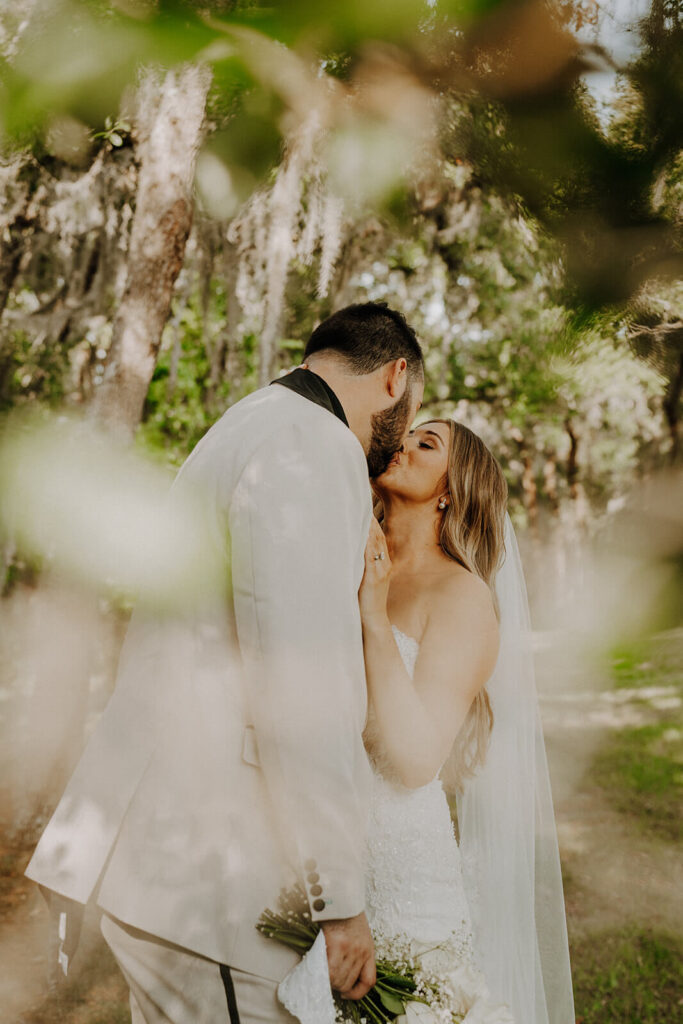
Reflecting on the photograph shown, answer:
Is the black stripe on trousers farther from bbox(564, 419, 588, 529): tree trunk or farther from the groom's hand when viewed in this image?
bbox(564, 419, 588, 529): tree trunk

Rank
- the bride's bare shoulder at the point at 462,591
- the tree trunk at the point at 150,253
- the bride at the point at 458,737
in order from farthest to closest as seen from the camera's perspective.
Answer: the tree trunk at the point at 150,253 → the bride's bare shoulder at the point at 462,591 → the bride at the point at 458,737

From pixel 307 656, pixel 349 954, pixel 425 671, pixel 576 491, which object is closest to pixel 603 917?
pixel 425 671

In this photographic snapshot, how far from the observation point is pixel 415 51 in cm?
215

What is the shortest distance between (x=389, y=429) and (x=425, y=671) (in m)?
0.75

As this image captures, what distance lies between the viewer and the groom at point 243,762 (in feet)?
5.58

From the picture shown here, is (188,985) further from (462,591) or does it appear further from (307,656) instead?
(462,591)

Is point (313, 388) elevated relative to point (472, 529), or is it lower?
elevated

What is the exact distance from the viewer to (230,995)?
1716 millimetres

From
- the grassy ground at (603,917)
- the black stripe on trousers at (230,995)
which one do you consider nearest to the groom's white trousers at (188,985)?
the black stripe on trousers at (230,995)

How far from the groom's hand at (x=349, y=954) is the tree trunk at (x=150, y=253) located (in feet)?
13.4

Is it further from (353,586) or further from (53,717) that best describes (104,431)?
(353,586)

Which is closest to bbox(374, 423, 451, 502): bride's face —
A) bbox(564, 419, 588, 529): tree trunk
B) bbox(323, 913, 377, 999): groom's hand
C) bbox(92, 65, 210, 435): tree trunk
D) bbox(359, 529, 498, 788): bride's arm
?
bbox(359, 529, 498, 788): bride's arm

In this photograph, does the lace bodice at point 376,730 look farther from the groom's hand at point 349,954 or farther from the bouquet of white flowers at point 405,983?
the groom's hand at point 349,954

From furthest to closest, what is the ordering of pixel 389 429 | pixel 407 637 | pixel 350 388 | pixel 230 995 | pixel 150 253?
pixel 150 253 → pixel 407 637 → pixel 389 429 → pixel 350 388 → pixel 230 995
